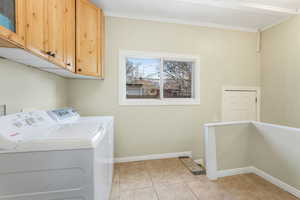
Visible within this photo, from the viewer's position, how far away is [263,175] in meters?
1.98

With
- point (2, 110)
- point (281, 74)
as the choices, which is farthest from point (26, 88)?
point (281, 74)

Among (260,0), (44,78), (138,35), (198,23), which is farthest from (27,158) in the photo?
(260,0)

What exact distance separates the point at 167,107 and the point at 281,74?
7.50ft

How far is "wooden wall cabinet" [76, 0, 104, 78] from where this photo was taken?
5.88ft

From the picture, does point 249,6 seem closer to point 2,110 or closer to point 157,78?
point 157,78

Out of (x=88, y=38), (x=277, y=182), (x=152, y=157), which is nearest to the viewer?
(x=277, y=182)

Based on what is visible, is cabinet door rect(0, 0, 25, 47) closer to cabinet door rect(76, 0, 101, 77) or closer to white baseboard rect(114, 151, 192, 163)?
cabinet door rect(76, 0, 101, 77)

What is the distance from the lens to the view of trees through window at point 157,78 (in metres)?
2.63

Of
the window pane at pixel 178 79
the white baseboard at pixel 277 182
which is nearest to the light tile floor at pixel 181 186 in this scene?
the white baseboard at pixel 277 182

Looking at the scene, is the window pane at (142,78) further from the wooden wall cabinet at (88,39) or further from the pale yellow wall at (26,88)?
the pale yellow wall at (26,88)

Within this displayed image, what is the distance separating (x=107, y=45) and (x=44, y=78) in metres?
1.16

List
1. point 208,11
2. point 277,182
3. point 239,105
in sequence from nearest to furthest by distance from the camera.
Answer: point 277,182 < point 208,11 < point 239,105

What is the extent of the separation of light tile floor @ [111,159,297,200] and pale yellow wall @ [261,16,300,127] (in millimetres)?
1463

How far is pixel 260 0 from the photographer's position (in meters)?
2.14
